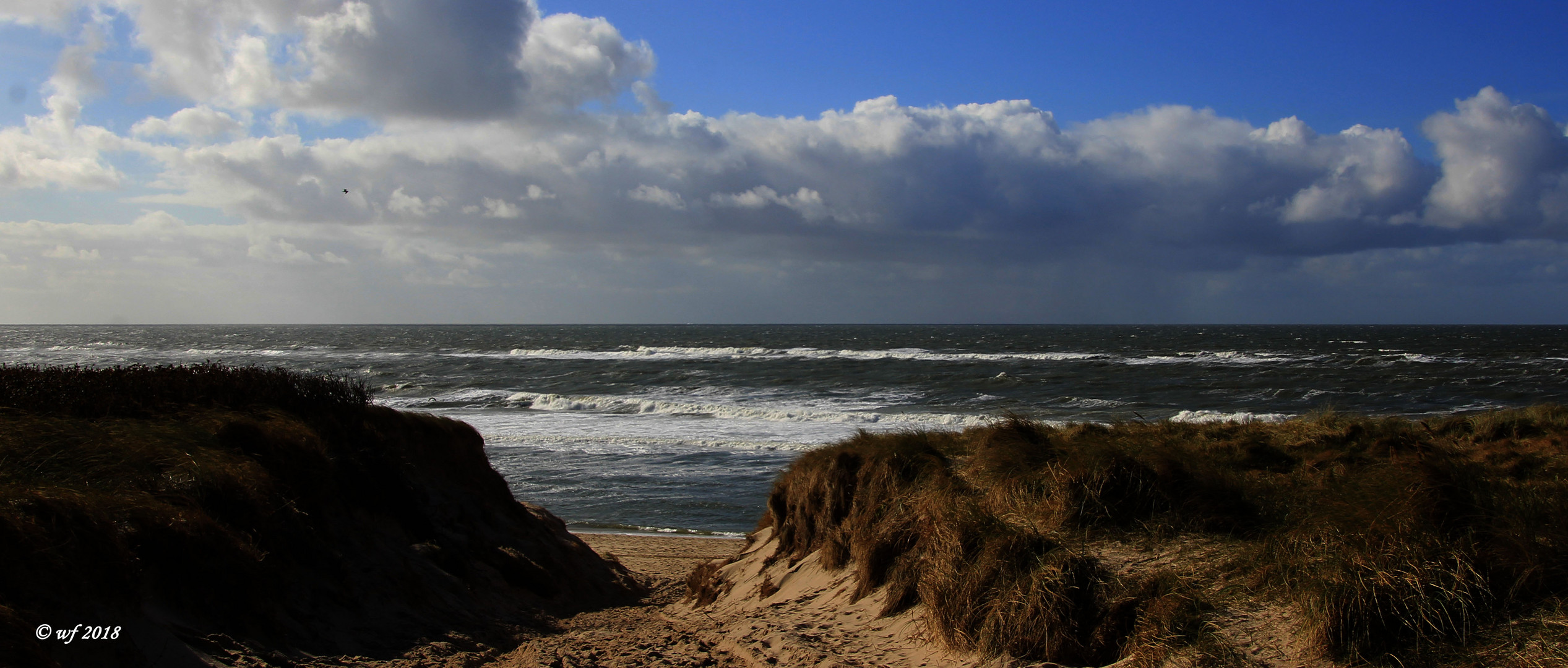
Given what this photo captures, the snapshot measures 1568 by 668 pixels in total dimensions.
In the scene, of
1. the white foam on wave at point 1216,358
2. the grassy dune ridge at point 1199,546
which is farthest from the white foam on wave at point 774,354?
the grassy dune ridge at point 1199,546

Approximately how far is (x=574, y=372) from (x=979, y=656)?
47.0 meters

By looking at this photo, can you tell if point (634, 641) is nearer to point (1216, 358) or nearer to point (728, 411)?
point (728, 411)

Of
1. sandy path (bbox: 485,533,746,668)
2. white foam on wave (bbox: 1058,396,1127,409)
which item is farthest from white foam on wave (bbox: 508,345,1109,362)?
sandy path (bbox: 485,533,746,668)

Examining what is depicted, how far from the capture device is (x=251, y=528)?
6.17 metres

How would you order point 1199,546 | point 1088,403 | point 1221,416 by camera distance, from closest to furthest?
point 1199,546 → point 1221,416 → point 1088,403

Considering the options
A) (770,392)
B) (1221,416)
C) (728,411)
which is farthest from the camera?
(770,392)

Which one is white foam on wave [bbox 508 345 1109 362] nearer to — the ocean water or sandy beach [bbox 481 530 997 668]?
the ocean water

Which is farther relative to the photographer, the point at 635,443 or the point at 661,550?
the point at 635,443

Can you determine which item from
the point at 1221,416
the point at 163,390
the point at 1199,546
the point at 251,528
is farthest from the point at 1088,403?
the point at 251,528

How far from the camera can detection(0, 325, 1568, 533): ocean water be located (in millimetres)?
18219

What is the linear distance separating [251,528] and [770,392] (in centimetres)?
3301

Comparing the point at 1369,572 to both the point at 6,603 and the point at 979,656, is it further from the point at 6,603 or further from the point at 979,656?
the point at 6,603

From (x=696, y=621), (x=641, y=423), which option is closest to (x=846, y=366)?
(x=641, y=423)

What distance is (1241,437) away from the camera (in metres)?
9.98
